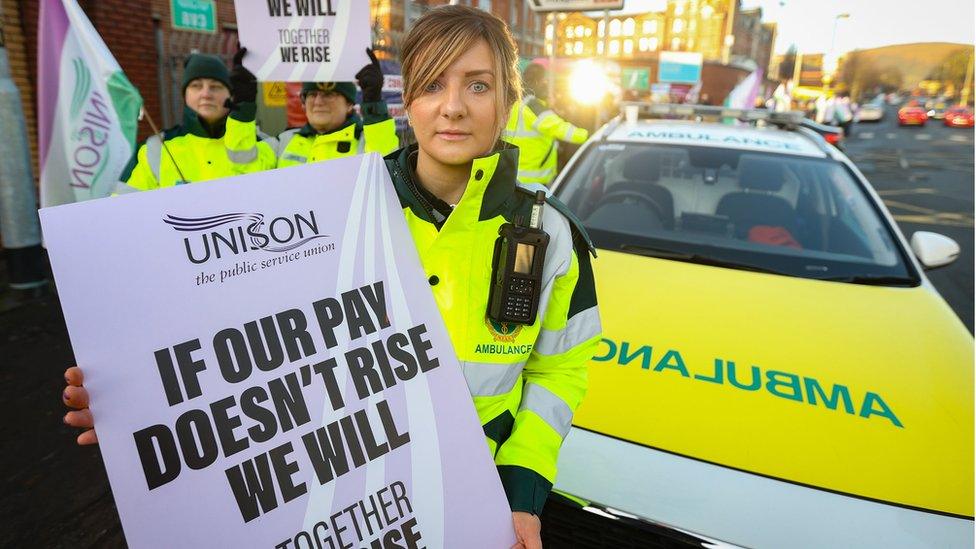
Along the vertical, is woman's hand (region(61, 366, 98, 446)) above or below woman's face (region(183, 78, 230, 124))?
below

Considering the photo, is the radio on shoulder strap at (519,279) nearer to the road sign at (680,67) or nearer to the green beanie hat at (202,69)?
the green beanie hat at (202,69)

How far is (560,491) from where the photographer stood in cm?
155

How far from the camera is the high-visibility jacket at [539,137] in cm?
501

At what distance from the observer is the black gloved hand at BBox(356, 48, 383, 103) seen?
3287 millimetres

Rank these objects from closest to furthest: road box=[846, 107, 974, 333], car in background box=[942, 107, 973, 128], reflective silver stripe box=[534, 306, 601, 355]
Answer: reflective silver stripe box=[534, 306, 601, 355], road box=[846, 107, 974, 333], car in background box=[942, 107, 973, 128]

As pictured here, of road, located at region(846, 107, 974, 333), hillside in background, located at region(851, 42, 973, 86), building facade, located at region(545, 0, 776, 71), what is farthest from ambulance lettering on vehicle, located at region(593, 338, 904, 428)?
hillside in background, located at region(851, 42, 973, 86)

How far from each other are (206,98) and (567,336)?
8.74 ft

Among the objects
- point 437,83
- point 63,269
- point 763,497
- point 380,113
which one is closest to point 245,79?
point 380,113

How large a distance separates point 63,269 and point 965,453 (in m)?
2.22

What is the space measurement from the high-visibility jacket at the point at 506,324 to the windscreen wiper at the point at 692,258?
5.09 ft

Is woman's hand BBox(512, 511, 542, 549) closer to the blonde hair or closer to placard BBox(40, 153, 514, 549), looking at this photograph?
placard BBox(40, 153, 514, 549)

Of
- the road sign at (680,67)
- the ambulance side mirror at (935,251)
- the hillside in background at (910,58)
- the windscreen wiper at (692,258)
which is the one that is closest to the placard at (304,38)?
the windscreen wiper at (692,258)

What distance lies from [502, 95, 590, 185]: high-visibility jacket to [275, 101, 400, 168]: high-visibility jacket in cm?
152

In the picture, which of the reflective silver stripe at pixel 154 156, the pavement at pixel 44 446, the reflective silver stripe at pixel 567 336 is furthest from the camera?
the reflective silver stripe at pixel 154 156
